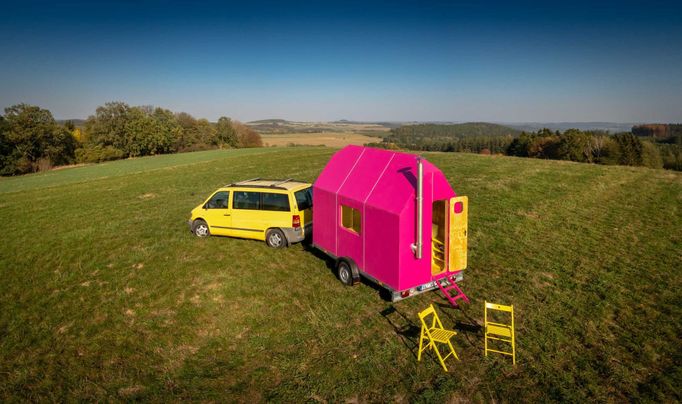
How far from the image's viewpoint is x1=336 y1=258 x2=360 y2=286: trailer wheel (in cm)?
962

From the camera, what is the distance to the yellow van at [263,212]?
12.1 metres

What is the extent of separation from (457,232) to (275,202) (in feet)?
20.8

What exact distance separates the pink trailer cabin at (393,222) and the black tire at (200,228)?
5.46 meters

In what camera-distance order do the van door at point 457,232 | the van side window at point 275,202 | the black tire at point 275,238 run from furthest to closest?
the black tire at point 275,238 → the van side window at point 275,202 → the van door at point 457,232

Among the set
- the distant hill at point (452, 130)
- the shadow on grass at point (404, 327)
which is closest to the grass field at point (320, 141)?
the distant hill at point (452, 130)

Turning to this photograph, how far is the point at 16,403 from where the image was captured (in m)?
6.22

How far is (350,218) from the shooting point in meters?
10.2

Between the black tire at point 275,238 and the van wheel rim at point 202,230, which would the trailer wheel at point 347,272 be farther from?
the van wheel rim at point 202,230

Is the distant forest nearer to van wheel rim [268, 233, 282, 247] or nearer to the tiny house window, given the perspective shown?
van wheel rim [268, 233, 282, 247]

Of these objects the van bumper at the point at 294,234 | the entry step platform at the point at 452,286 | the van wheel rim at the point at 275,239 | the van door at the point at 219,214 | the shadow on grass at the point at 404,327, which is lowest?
the shadow on grass at the point at 404,327

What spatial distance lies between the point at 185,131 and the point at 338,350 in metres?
83.1

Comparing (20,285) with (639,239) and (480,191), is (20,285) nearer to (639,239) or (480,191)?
(480,191)

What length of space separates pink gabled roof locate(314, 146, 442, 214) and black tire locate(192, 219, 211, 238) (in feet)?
17.6

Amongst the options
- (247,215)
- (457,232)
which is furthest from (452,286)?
(247,215)
